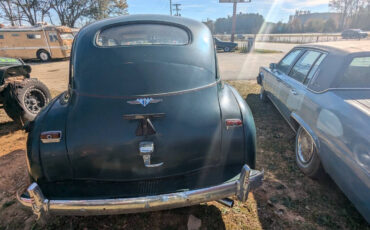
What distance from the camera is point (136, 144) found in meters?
1.80

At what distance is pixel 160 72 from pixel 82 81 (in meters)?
0.78

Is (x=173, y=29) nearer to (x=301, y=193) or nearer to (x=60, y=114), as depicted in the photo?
(x=60, y=114)

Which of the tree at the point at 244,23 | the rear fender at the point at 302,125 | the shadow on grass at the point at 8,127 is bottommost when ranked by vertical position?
the shadow on grass at the point at 8,127

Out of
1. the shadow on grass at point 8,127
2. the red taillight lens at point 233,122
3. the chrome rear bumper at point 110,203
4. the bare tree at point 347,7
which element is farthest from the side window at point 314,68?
the bare tree at point 347,7

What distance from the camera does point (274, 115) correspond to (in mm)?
4922

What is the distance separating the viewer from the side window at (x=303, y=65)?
319cm

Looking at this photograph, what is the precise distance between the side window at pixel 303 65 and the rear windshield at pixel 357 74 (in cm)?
53

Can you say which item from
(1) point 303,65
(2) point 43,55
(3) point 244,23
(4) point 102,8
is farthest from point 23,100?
(3) point 244,23

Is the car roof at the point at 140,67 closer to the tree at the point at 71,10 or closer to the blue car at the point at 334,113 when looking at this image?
the blue car at the point at 334,113

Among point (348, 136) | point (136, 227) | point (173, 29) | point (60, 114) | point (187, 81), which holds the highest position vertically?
Result: point (173, 29)

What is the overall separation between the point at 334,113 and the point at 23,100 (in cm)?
515

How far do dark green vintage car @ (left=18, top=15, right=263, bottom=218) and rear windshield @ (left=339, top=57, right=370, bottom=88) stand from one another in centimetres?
137

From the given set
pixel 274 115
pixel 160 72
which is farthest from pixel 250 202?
pixel 274 115

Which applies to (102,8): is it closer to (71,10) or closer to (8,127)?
(71,10)
